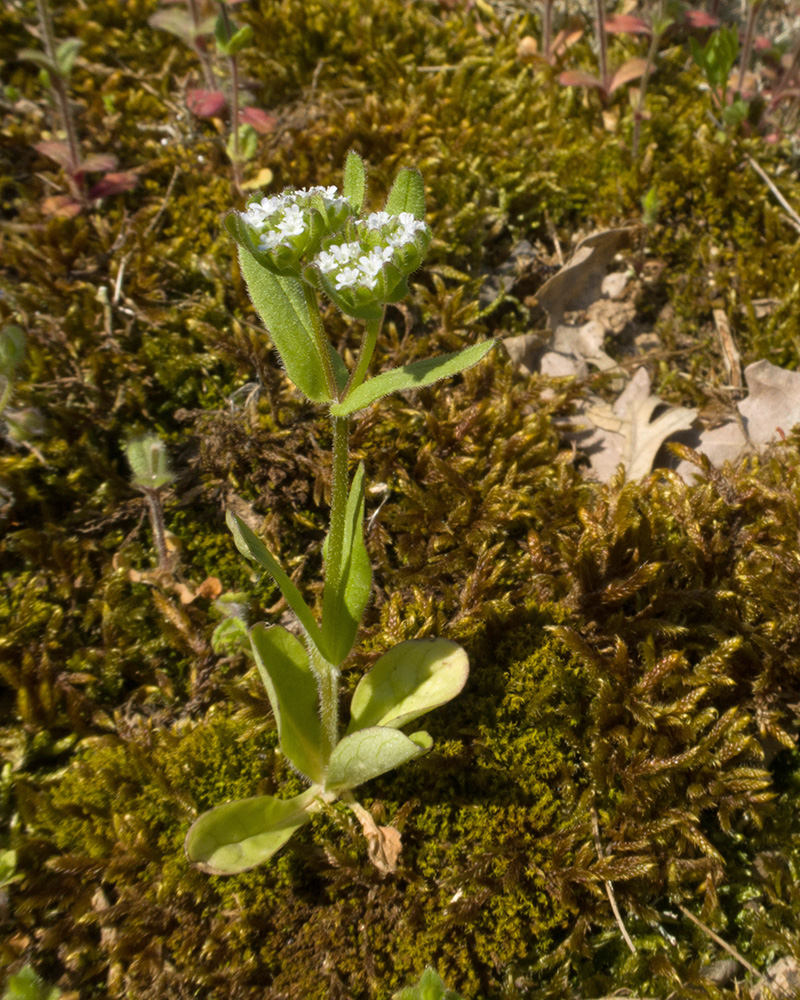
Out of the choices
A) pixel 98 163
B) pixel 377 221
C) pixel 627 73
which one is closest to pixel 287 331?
pixel 377 221

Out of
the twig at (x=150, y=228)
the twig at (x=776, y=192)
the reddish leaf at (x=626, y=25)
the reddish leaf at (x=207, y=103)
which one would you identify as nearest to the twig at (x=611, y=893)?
the twig at (x=150, y=228)

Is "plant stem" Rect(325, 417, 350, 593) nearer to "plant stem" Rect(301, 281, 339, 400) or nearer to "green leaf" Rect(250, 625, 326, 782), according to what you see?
"plant stem" Rect(301, 281, 339, 400)

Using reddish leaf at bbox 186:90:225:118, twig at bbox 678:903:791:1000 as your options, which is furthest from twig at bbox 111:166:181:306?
twig at bbox 678:903:791:1000

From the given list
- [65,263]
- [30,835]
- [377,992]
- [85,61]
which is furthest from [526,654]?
[85,61]

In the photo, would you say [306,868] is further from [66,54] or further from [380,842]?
[66,54]

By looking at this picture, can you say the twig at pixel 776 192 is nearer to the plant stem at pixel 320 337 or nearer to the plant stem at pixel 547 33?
the plant stem at pixel 547 33
